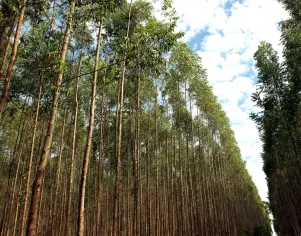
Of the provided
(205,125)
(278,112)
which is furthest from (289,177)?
(278,112)

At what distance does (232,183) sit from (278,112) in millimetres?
17161

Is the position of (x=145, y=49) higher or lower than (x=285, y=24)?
lower

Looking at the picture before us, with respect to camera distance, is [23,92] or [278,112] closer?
[23,92]

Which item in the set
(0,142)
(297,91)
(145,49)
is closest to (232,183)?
(297,91)

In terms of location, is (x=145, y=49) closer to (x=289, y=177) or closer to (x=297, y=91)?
(x=297, y=91)

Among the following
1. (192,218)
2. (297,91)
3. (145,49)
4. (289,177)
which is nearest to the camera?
(145,49)

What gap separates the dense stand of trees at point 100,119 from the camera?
4812mm

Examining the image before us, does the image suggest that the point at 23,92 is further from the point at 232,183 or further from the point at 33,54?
the point at 232,183

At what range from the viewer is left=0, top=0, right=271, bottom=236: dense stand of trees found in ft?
15.8

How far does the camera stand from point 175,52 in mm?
13289

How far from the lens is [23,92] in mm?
9922

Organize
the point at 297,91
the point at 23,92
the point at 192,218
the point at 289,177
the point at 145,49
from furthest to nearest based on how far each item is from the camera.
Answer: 1. the point at 289,177
2. the point at 192,218
3. the point at 297,91
4. the point at 23,92
5. the point at 145,49

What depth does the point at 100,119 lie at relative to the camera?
11.2 metres

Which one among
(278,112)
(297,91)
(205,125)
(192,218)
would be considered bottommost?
(192,218)
